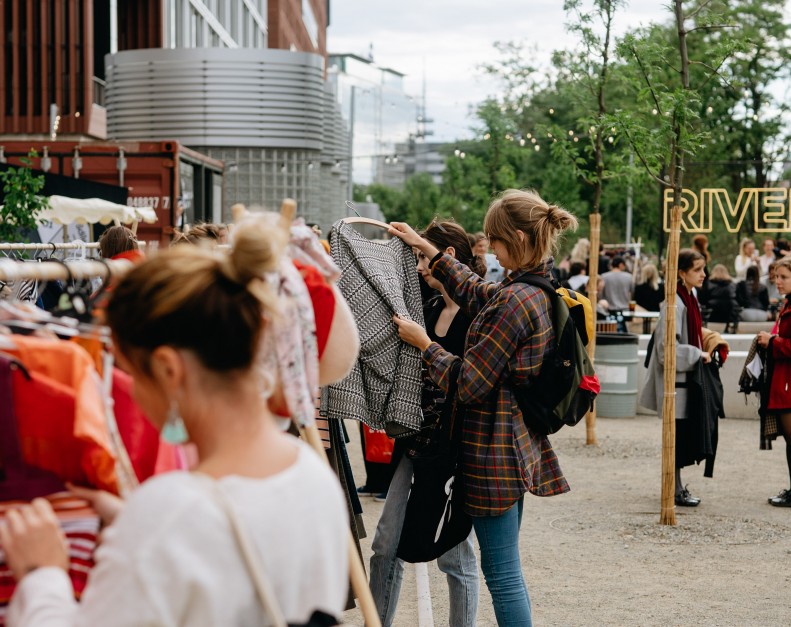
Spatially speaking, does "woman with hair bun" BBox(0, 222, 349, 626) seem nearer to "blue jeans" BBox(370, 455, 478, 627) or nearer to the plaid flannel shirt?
the plaid flannel shirt

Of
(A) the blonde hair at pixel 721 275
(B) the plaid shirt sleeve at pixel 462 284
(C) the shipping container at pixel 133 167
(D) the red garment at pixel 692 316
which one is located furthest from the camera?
(A) the blonde hair at pixel 721 275

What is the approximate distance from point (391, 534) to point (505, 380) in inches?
32.7

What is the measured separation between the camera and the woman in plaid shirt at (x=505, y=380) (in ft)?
12.5

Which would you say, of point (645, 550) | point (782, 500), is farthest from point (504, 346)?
point (782, 500)

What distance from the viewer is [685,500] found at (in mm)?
7926

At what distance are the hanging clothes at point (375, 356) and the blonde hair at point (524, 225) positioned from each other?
47cm

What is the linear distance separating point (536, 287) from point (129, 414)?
2.12 meters

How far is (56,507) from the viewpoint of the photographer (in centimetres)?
189

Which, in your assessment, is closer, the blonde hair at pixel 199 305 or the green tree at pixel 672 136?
the blonde hair at pixel 199 305

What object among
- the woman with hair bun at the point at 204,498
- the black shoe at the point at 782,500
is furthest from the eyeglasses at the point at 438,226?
the black shoe at the point at 782,500

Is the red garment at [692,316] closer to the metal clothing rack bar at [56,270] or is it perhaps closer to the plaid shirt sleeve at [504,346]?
the plaid shirt sleeve at [504,346]

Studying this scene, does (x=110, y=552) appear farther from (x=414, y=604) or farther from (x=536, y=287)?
(x=414, y=604)

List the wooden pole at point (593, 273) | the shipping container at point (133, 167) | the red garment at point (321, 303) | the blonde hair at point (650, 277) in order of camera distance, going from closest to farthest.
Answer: the red garment at point (321, 303) < the wooden pole at point (593, 273) < the shipping container at point (133, 167) < the blonde hair at point (650, 277)

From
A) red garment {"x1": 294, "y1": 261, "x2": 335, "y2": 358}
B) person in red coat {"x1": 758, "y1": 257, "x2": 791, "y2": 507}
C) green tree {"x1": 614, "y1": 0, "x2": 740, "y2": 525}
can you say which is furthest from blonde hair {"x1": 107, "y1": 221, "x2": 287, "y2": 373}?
person in red coat {"x1": 758, "y1": 257, "x2": 791, "y2": 507}
